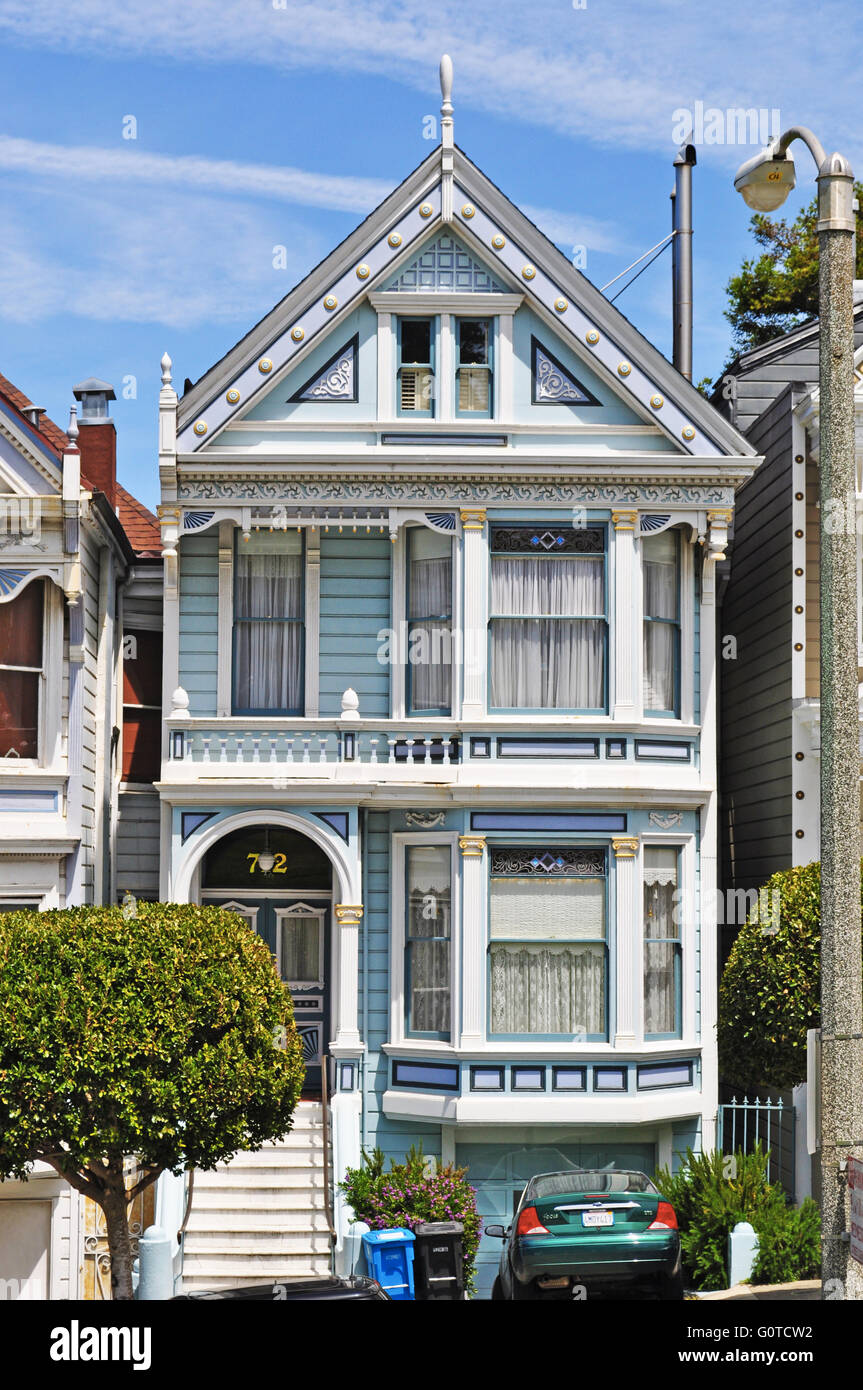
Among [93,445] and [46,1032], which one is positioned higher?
[93,445]

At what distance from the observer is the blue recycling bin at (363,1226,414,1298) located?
16.2 metres

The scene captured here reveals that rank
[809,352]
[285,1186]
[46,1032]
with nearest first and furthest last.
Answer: [46,1032] < [285,1186] < [809,352]

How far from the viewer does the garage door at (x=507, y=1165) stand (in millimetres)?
18906

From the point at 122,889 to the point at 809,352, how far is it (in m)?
12.1

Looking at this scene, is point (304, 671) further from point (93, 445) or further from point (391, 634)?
point (93, 445)

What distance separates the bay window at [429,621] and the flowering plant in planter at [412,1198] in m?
5.19

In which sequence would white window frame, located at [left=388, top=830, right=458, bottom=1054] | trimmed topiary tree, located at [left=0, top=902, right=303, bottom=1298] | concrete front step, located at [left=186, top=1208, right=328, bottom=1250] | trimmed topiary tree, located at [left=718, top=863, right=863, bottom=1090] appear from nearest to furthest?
trimmed topiary tree, located at [left=0, top=902, right=303, bottom=1298], trimmed topiary tree, located at [left=718, top=863, right=863, bottom=1090], concrete front step, located at [left=186, top=1208, right=328, bottom=1250], white window frame, located at [left=388, top=830, right=458, bottom=1054]

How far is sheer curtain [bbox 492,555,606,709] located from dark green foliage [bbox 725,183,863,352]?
57.9 feet

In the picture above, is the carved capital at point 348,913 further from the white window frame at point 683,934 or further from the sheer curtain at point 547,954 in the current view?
the white window frame at point 683,934

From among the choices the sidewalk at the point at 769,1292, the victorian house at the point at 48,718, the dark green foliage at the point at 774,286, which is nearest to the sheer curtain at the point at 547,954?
the sidewalk at the point at 769,1292

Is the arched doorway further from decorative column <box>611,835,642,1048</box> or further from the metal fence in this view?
the metal fence

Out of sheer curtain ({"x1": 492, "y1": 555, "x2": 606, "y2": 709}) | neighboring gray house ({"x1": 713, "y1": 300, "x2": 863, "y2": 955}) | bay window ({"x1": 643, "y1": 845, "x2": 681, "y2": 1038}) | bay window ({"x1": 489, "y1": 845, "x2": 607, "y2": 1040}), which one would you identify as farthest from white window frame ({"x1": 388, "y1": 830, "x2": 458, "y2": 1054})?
neighboring gray house ({"x1": 713, "y1": 300, "x2": 863, "y2": 955})

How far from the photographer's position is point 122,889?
21.4 m
